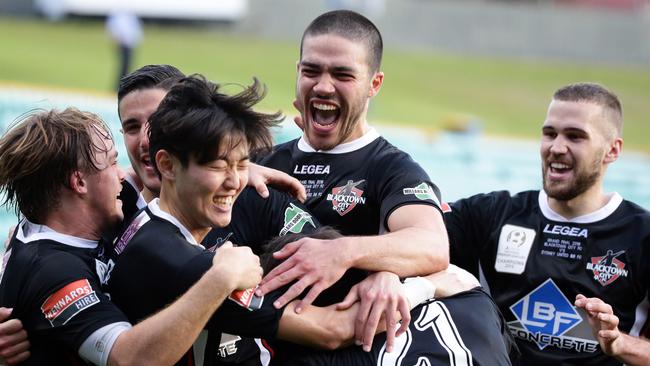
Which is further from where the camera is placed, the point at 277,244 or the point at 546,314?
the point at 546,314

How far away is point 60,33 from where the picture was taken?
3056cm

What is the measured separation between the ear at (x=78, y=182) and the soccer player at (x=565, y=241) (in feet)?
7.38

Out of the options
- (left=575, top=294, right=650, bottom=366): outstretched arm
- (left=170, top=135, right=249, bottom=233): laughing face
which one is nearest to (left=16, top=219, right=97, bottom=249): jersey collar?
(left=170, top=135, right=249, bottom=233): laughing face

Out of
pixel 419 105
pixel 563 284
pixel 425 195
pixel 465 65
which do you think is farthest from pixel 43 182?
pixel 465 65

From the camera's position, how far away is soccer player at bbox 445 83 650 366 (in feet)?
16.4

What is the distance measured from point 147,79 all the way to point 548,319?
242cm

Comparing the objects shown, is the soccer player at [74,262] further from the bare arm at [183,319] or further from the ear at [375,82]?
the ear at [375,82]

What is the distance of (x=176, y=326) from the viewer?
3.21 m

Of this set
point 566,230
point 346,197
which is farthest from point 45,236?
point 566,230

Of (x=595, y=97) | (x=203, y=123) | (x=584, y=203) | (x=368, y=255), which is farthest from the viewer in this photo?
(x=595, y=97)

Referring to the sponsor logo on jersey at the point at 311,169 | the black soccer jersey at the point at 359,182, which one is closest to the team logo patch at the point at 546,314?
the black soccer jersey at the point at 359,182

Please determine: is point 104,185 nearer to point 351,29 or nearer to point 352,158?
point 352,158

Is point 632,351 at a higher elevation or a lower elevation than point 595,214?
lower

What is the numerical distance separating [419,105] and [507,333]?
21.3 meters
